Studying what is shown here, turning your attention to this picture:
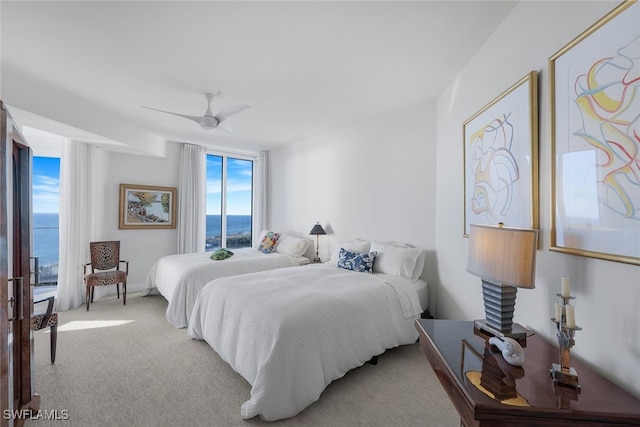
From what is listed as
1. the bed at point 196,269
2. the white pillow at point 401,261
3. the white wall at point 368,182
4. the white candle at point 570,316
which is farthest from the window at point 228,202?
the white candle at point 570,316

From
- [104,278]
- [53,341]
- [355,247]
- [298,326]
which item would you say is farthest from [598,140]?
[104,278]

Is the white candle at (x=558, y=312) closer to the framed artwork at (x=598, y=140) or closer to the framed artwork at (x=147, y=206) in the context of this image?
the framed artwork at (x=598, y=140)

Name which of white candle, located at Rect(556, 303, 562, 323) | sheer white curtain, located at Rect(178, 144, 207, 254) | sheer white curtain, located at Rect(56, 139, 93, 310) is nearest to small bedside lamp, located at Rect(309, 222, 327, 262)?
sheer white curtain, located at Rect(178, 144, 207, 254)

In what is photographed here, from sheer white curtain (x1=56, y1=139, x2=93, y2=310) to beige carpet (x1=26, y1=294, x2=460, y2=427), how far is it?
1.11 m

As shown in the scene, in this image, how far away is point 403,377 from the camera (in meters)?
2.39

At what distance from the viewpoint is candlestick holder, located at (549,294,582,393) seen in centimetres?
103

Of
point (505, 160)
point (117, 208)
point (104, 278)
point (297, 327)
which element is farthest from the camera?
point (117, 208)

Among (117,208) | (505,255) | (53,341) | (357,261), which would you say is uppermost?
(117,208)

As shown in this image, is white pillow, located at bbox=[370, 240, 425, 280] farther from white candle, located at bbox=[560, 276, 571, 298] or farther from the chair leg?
the chair leg

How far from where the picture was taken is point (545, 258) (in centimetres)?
152

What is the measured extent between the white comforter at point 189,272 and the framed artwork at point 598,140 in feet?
11.8

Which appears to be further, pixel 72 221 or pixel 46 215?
pixel 46 215

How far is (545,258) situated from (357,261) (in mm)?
2136

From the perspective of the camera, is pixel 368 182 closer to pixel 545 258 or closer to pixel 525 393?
pixel 545 258
